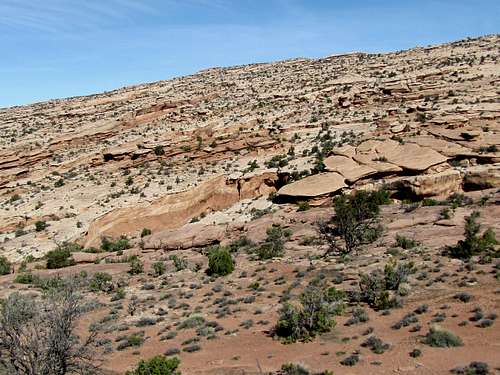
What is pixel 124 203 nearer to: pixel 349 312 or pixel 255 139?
pixel 255 139

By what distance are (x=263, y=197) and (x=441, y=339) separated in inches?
805

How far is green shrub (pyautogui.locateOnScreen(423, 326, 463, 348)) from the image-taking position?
1274cm

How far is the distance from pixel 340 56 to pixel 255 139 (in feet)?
124

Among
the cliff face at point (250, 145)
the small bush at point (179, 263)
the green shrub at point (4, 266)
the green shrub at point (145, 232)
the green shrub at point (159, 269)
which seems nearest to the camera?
the green shrub at point (159, 269)

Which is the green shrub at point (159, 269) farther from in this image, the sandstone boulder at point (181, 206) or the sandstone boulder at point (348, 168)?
the sandstone boulder at point (348, 168)

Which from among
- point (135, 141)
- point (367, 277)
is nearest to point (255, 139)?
point (135, 141)

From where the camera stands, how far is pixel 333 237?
83.7 feet

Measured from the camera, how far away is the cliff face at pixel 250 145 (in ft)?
99.0

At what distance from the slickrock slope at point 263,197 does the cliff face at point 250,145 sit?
0.53 feet

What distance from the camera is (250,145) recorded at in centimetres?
3938

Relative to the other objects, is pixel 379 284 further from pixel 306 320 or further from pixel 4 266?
pixel 4 266

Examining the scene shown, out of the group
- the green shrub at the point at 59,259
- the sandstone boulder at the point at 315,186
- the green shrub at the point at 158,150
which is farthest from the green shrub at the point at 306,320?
the green shrub at the point at 158,150

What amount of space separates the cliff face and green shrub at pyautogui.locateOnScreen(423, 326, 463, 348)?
1572 centimetres

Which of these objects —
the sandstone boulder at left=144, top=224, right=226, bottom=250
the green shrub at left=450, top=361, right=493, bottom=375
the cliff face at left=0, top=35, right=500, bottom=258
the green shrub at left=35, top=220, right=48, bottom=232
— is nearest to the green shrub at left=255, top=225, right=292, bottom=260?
the sandstone boulder at left=144, top=224, right=226, bottom=250
